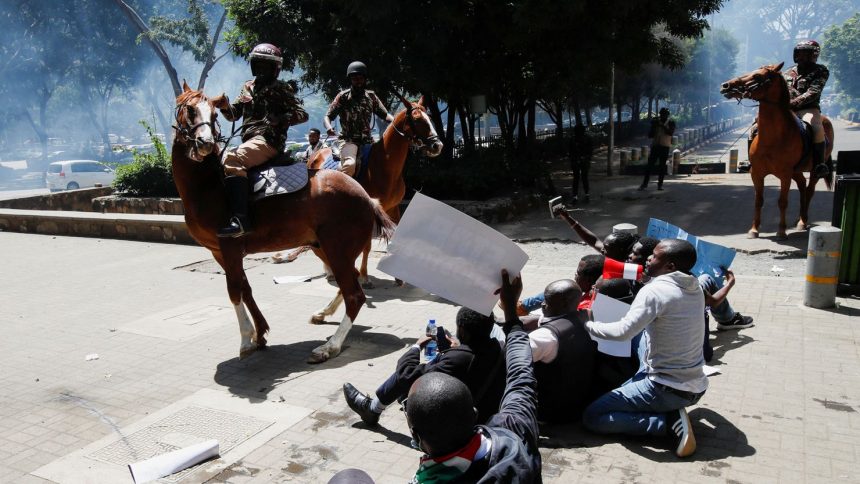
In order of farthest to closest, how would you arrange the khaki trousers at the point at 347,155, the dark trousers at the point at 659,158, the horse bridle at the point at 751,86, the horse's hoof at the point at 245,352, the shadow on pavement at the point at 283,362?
the dark trousers at the point at 659,158 < the horse bridle at the point at 751,86 < the khaki trousers at the point at 347,155 < the horse's hoof at the point at 245,352 < the shadow on pavement at the point at 283,362

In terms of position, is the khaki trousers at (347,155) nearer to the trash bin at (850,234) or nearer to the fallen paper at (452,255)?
the fallen paper at (452,255)

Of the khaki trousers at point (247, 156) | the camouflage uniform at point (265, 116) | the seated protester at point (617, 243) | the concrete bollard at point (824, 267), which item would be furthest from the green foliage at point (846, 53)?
the khaki trousers at point (247, 156)

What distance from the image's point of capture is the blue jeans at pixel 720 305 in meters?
6.62

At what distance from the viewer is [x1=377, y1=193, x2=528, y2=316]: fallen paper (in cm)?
373

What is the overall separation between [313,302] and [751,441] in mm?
5939

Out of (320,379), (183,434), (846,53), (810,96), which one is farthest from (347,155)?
(846,53)

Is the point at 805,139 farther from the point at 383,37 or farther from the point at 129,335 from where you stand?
the point at 129,335

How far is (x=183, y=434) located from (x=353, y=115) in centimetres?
538

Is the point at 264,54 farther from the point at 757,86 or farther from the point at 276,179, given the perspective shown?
the point at 757,86

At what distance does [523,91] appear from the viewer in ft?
60.7

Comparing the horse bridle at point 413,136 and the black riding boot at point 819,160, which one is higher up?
the horse bridle at point 413,136

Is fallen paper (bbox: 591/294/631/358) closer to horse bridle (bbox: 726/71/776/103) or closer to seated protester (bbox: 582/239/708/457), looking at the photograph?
seated protester (bbox: 582/239/708/457)

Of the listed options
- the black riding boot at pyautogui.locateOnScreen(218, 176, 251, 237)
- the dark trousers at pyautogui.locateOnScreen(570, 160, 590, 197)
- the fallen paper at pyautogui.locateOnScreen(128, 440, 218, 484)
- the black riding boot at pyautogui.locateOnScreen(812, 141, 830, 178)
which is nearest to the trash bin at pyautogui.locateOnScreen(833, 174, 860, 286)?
the black riding boot at pyautogui.locateOnScreen(812, 141, 830, 178)

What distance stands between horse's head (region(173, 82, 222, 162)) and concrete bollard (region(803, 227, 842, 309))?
6824 millimetres
